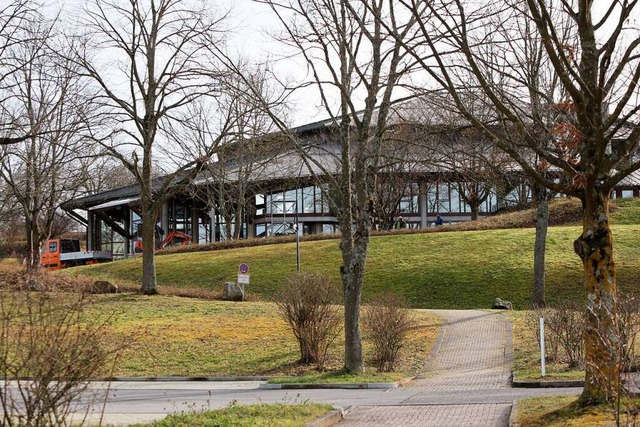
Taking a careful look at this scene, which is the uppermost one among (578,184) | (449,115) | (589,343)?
(449,115)

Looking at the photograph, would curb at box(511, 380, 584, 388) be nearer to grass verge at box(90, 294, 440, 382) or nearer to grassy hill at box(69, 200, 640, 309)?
grass verge at box(90, 294, 440, 382)

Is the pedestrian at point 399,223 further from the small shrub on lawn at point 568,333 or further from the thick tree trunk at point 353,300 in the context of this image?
the thick tree trunk at point 353,300

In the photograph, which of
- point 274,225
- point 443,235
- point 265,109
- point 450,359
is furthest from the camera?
point 274,225

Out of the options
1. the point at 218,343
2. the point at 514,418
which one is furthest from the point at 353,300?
the point at 514,418

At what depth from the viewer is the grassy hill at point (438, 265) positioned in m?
34.2

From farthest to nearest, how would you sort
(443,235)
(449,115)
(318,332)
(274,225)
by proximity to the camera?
(274,225) < (443,235) < (318,332) < (449,115)

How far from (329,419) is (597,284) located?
4.20 m

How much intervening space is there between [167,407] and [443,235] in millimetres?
34267

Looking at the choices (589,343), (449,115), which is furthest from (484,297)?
(589,343)

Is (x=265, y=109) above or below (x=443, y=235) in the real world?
above

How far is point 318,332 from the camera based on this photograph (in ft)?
63.8

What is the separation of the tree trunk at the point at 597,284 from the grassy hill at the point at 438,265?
23.7 metres

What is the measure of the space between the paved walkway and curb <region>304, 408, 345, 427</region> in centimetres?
13

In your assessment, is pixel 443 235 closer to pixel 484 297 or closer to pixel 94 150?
pixel 484 297
